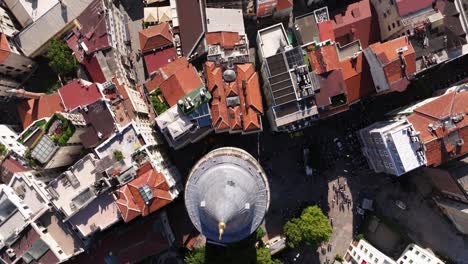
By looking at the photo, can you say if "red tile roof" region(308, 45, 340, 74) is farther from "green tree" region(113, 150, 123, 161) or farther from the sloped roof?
"green tree" region(113, 150, 123, 161)

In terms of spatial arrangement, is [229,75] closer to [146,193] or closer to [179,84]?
[179,84]

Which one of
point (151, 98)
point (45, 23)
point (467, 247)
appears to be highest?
point (45, 23)

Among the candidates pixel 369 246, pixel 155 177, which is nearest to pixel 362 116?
pixel 369 246

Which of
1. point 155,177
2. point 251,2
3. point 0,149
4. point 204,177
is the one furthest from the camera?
point 251,2

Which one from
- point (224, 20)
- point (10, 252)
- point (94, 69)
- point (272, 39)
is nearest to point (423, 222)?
point (272, 39)

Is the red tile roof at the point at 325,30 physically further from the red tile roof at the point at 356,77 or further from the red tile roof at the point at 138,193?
the red tile roof at the point at 138,193

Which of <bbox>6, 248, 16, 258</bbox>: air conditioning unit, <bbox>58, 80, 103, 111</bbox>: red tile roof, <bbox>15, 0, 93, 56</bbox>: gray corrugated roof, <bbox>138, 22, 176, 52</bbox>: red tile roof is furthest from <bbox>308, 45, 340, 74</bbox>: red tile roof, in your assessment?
<bbox>6, 248, 16, 258</bbox>: air conditioning unit

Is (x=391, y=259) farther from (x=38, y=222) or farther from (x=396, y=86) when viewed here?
(x=38, y=222)
